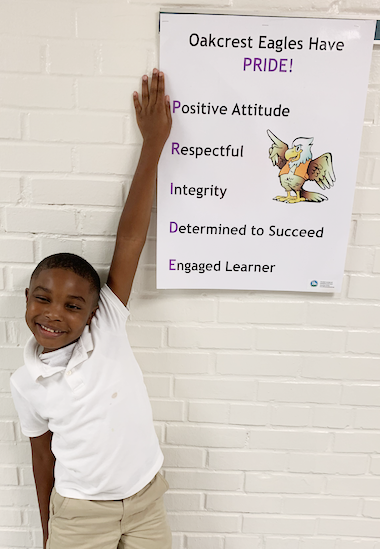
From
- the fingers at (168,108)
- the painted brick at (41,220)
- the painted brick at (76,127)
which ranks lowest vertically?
the painted brick at (41,220)

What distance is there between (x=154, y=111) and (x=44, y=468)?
114cm

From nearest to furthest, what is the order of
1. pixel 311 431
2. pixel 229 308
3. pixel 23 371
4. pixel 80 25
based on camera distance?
pixel 80 25 → pixel 23 371 → pixel 229 308 → pixel 311 431

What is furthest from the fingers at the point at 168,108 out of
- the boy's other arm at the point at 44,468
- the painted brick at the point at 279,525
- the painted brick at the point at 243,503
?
the painted brick at the point at 279,525

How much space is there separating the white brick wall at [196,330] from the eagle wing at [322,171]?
98 mm

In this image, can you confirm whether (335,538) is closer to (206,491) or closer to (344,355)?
(206,491)

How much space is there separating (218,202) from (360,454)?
3.28ft

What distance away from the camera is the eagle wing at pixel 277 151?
4.14 feet

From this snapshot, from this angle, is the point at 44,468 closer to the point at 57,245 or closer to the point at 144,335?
the point at 144,335

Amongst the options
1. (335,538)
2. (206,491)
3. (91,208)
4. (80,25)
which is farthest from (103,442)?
(80,25)

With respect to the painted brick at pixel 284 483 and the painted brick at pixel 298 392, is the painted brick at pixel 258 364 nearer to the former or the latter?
the painted brick at pixel 298 392

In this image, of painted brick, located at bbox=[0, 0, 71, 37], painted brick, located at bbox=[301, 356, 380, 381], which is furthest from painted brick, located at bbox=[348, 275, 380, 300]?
painted brick, located at bbox=[0, 0, 71, 37]

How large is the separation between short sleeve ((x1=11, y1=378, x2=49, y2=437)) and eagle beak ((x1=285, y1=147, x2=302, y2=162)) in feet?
3.43

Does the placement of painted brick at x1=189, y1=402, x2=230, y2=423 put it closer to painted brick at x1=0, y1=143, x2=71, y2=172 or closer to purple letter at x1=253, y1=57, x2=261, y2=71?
painted brick at x1=0, y1=143, x2=71, y2=172

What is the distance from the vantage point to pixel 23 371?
4.26 feet
